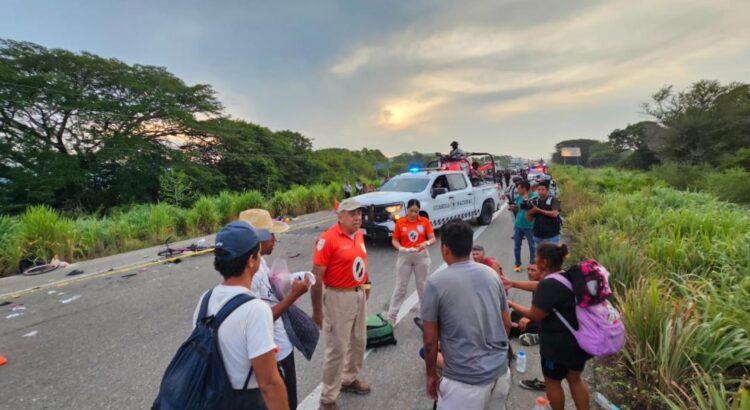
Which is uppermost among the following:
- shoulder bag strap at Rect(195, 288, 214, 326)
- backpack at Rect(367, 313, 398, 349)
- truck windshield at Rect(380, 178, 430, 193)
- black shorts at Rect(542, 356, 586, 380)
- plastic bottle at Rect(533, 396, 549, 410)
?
truck windshield at Rect(380, 178, 430, 193)

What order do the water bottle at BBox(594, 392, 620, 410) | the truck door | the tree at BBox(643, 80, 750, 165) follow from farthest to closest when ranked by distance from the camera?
the tree at BBox(643, 80, 750, 165), the truck door, the water bottle at BBox(594, 392, 620, 410)

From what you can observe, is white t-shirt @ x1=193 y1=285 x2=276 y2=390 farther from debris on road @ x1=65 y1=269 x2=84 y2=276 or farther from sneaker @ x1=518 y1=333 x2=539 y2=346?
debris on road @ x1=65 y1=269 x2=84 y2=276

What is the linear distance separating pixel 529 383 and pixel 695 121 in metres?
42.8

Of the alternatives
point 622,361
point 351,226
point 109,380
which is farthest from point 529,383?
point 109,380

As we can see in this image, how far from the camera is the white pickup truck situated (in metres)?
8.56

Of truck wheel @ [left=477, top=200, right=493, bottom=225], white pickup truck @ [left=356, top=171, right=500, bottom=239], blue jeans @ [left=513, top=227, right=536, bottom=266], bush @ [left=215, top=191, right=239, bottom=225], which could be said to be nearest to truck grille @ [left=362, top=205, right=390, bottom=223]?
white pickup truck @ [left=356, top=171, right=500, bottom=239]

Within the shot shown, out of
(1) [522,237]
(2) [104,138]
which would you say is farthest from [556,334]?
(2) [104,138]

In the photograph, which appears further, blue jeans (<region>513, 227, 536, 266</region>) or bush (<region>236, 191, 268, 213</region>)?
bush (<region>236, 191, 268, 213</region>)

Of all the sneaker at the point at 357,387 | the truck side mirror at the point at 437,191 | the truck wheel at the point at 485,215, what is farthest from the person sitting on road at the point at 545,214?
the truck wheel at the point at 485,215

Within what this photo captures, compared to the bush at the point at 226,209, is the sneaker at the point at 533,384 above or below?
below

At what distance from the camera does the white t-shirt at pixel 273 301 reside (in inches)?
82.0

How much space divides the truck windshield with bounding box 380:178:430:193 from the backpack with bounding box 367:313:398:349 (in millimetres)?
5770

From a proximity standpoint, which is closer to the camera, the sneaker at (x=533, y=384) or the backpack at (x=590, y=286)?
the backpack at (x=590, y=286)

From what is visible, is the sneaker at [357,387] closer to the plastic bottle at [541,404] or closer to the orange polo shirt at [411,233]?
the plastic bottle at [541,404]
